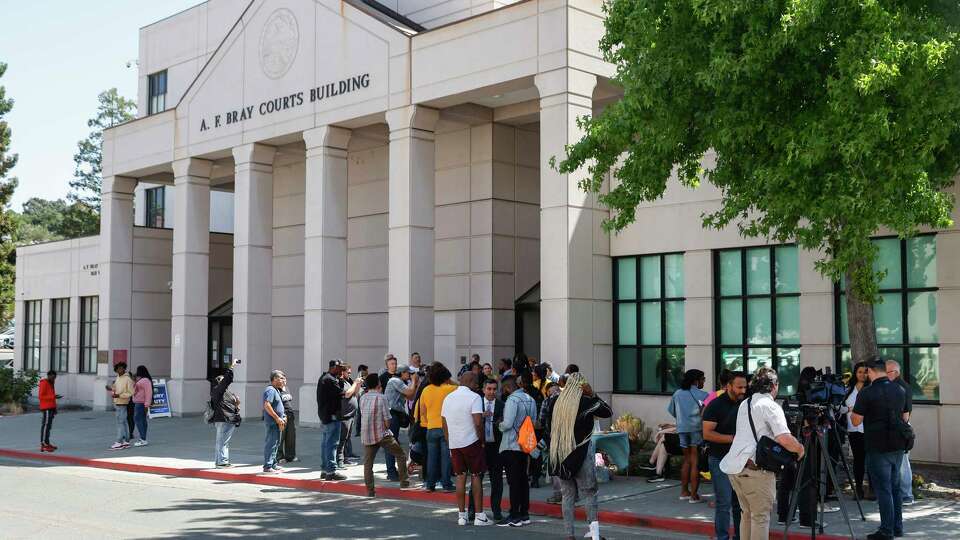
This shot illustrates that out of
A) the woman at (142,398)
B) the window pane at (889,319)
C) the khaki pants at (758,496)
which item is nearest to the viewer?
the khaki pants at (758,496)

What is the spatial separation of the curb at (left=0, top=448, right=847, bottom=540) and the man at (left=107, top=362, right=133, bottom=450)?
4.47 feet

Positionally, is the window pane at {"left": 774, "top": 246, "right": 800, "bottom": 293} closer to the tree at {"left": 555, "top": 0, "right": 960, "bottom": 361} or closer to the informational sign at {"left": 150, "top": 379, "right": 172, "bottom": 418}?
the tree at {"left": 555, "top": 0, "right": 960, "bottom": 361}

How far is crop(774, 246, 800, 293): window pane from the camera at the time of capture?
62.5 ft

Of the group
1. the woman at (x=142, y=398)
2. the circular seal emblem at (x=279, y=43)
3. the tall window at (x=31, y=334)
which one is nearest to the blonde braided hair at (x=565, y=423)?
the woman at (x=142, y=398)

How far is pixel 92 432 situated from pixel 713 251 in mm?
16143

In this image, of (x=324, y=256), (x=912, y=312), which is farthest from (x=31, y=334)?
(x=912, y=312)

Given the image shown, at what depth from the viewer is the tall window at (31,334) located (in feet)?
129

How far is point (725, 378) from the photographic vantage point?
11.7 meters

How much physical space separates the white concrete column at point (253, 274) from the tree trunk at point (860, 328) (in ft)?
55.1

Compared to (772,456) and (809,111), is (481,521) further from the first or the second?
(809,111)

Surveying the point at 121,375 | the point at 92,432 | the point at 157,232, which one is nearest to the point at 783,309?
the point at 121,375

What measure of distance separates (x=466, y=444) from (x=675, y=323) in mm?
9412

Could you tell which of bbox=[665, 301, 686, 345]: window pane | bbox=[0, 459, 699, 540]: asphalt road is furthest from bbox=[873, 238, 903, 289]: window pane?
bbox=[0, 459, 699, 540]: asphalt road

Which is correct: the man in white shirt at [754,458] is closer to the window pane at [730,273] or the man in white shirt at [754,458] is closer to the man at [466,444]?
the man at [466,444]
